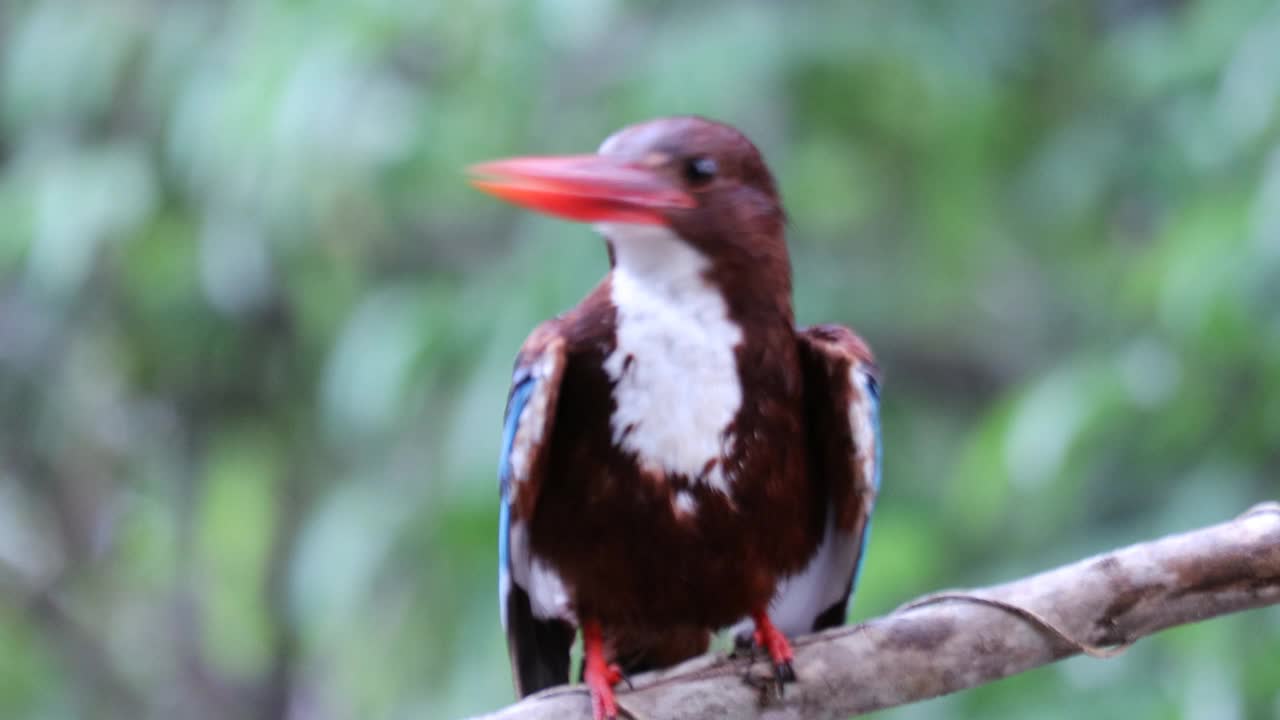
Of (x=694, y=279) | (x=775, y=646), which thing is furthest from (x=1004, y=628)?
(x=694, y=279)

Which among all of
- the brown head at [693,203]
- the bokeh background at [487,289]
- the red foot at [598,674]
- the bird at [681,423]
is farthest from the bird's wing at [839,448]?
the bokeh background at [487,289]

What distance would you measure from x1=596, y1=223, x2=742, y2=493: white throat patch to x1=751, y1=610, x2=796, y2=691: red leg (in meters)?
0.21

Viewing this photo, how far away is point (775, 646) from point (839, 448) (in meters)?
0.28

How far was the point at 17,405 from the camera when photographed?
15.5ft

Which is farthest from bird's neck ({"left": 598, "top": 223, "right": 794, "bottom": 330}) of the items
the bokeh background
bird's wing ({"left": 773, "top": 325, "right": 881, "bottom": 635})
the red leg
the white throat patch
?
the bokeh background

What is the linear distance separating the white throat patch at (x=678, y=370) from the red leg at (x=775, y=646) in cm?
21

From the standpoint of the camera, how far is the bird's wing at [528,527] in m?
1.96

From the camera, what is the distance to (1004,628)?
1941 millimetres

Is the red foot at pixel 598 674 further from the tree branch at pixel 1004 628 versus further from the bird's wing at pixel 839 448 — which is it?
the bird's wing at pixel 839 448

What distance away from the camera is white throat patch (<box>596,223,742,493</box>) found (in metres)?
1.95

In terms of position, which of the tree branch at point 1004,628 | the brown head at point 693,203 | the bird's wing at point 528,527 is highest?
the brown head at point 693,203

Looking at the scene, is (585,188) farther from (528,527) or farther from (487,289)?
(487,289)

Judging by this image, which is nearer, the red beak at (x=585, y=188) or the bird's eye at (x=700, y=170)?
the red beak at (x=585, y=188)

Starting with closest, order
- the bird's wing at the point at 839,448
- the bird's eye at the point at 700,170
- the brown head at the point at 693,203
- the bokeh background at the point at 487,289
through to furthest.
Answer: the brown head at the point at 693,203 → the bird's eye at the point at 700,170 → the bird's wing at the point at 839,448 → the bokeh background at the point at 487,289
